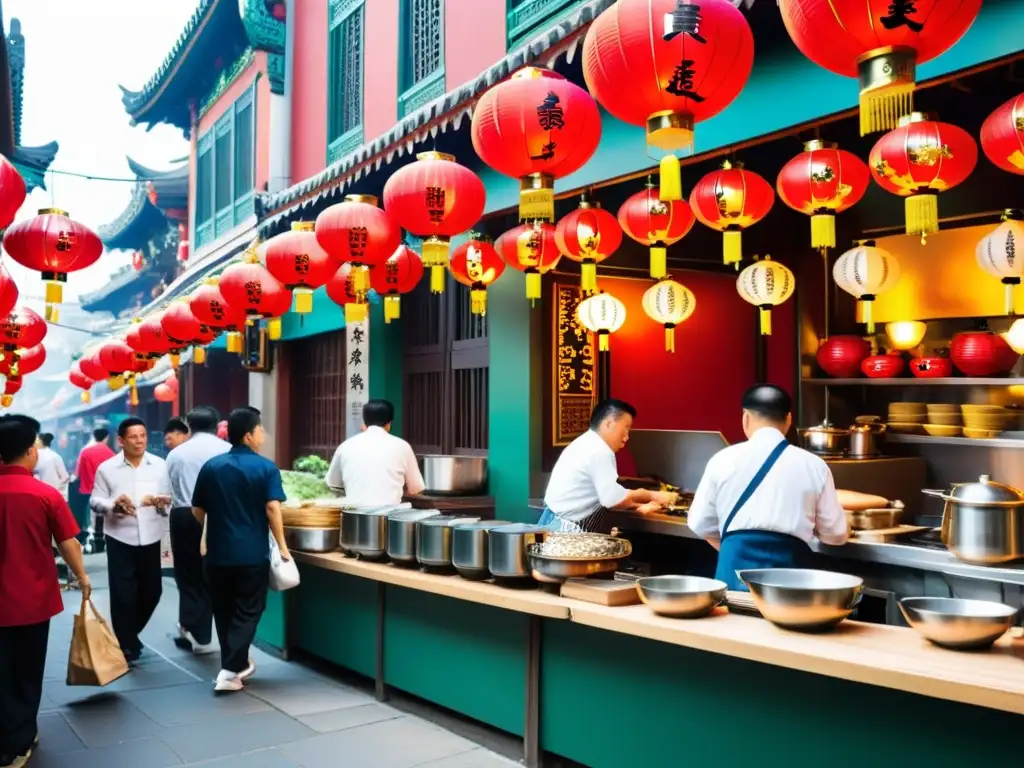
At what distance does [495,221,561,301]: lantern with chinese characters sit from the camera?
267 inches

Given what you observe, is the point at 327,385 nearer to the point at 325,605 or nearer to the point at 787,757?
the point at 325,605

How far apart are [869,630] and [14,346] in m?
11.3

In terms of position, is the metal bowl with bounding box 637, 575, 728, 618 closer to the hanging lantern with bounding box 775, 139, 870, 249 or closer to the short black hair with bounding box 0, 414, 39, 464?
the hanging lantern with bounding box 775, 139, 870, 249

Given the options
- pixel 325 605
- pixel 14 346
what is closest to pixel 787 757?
pixel 325 605

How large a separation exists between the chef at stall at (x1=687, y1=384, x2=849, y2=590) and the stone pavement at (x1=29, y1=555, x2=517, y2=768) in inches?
74.7

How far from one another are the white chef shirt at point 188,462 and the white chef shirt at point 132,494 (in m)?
0.09

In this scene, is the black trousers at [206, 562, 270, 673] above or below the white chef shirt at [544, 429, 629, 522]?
below

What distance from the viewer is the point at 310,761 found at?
198 inches

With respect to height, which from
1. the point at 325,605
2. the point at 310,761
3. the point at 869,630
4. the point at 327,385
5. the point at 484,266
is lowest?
the point at 310,761

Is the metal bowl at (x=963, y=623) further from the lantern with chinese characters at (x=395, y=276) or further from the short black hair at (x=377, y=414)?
the lantern with chinese characters at (x=395, y=276)

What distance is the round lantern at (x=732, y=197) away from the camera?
18.2 feet

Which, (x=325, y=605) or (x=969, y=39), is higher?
(x=969, y=39)

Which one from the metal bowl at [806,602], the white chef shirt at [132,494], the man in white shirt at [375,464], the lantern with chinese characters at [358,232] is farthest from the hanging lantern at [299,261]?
the metal bowl at [806,602]

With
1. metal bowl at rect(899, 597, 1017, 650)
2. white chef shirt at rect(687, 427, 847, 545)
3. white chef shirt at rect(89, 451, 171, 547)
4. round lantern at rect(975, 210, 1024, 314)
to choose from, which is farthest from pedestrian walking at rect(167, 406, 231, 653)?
round lantern at rect(975, 210, 1024, 314)
